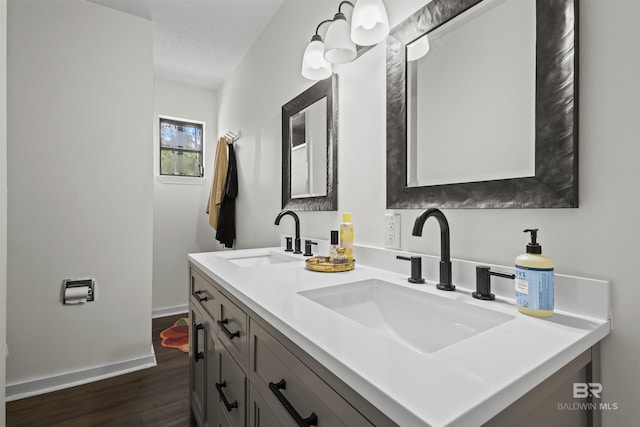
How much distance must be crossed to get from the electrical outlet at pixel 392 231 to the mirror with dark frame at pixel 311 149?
0.38 m

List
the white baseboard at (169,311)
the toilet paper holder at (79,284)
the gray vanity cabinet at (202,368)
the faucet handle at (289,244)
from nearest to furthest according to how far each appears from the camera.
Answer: the gray vanity cabinet at (202,368) < the faucet handle at (289,244) < the toilet paper holder at (79,284) < the white baseboard at (169,311)

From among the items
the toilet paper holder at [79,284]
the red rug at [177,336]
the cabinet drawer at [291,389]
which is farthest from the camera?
the red rug at [177,336]

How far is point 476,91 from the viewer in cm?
94

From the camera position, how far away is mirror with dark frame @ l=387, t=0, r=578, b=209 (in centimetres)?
75

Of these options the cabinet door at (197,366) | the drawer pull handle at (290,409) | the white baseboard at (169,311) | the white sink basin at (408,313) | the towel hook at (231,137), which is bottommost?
the white baseboard at (169,311)

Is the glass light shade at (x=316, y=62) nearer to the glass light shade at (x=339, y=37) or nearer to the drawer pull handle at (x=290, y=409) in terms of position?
the glass light shade at (x=339, y=37)

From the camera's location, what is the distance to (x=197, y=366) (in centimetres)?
151

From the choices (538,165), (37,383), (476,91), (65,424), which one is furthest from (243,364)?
(37,383)

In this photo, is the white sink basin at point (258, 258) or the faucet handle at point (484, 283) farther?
the white sink basin at point (258, 258)

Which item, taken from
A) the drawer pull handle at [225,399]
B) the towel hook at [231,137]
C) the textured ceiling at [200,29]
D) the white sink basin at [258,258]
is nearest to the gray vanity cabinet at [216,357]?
the drawer pull handle at [225,399]

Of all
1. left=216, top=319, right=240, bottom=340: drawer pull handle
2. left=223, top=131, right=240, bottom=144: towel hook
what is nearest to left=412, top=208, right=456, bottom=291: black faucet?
left=216, top=319, right=240, bottom=340: drawer pull handle

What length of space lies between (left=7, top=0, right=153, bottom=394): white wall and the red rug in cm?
27

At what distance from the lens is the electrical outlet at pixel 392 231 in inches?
46.8

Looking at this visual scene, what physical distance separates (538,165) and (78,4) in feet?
9.04
